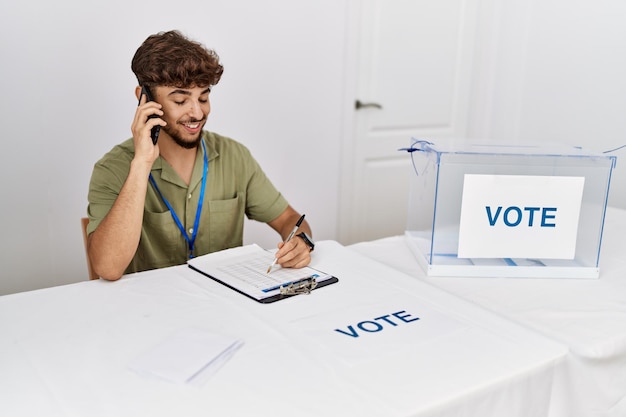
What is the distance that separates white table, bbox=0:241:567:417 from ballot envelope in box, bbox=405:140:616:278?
22 cm

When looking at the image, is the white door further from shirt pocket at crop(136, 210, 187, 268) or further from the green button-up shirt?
shirt pocket at crop(136, 210, 187, 268)

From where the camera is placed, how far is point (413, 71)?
11.4 ft

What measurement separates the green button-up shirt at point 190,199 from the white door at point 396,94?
140 centimetres

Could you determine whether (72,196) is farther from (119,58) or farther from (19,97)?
(119,58)

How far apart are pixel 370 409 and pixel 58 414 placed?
1.51 feet

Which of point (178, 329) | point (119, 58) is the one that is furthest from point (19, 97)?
point (178, 329)

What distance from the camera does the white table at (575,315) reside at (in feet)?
3.95

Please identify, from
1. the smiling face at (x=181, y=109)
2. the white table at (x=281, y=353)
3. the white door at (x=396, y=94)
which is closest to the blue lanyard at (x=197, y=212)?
the smiling face at (x=181, y=109)

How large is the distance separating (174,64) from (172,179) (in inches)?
12.8

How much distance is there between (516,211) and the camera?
156cm

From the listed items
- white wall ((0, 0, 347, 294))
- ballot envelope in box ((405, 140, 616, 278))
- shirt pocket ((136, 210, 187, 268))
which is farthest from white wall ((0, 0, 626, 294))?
ballot envelope in box ((405, 140, 616, 278))

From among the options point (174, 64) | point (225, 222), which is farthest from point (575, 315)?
point (174, 64)

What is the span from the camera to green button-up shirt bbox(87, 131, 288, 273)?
1.75 m

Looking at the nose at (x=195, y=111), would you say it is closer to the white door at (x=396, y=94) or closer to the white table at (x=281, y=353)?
the white table at (x=281, y=353)
